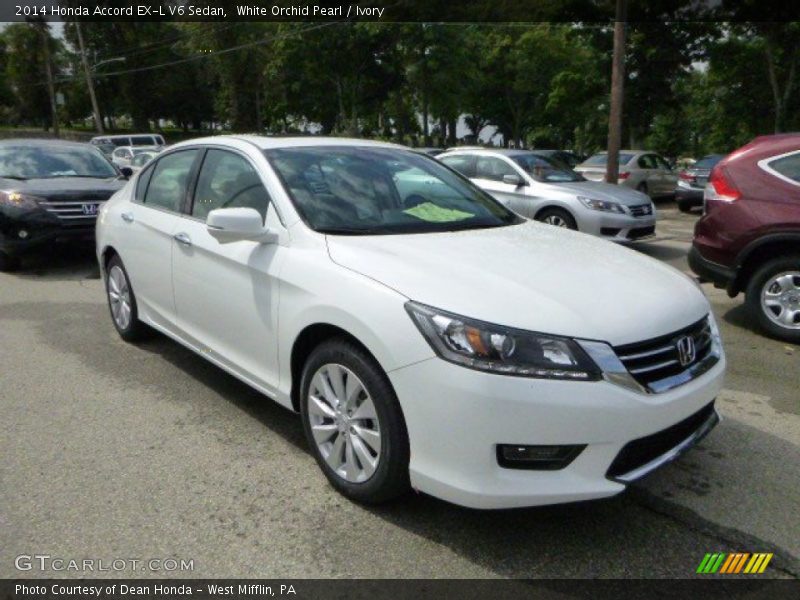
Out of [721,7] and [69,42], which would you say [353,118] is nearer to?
[721,7]

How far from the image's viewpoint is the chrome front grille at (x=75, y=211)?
8.02 meters

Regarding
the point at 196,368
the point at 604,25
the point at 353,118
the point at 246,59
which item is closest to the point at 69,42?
the point at 246,59

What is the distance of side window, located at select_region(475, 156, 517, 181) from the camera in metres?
10.6

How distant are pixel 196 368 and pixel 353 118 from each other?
90.8 feet

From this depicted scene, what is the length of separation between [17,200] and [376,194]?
20.3 feet

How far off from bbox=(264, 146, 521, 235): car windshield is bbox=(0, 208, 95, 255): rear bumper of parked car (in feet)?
17.8

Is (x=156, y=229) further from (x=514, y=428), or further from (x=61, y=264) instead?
(x=61, y=264)

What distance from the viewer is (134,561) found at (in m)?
2.61

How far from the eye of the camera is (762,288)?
18.0ft

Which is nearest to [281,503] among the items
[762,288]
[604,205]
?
[762,288]

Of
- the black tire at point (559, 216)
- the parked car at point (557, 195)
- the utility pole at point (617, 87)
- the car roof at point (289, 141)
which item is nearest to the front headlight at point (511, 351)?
the car roof at point (289, 141)

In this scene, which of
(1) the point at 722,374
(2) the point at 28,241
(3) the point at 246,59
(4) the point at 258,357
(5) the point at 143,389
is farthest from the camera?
(3) the point at 246,59

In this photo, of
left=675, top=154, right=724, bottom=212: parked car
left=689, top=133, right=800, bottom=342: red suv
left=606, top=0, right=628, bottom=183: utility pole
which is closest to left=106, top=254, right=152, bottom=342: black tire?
left=689, top=133, right=800, bottom=342: red suv

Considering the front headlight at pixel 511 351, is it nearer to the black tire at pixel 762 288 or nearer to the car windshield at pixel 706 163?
the black tire at pixel 762 288
